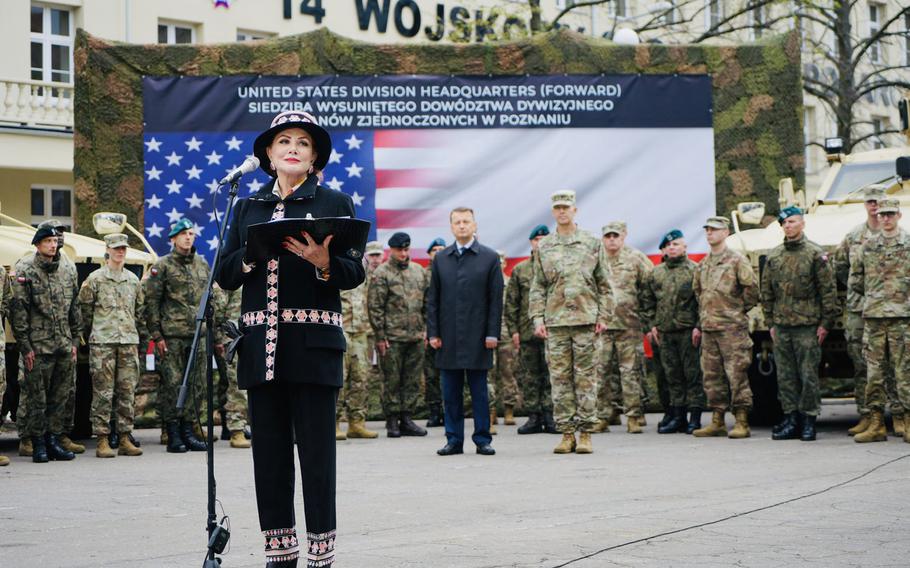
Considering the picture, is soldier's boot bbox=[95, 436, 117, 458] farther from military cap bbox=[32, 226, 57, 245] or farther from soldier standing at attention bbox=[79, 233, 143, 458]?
military cap bbox=[32, 226, 57, 245]

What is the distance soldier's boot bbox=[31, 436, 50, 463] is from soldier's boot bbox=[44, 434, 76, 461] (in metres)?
0.12

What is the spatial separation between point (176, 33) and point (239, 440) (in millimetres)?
18546

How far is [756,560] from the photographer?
5645mm

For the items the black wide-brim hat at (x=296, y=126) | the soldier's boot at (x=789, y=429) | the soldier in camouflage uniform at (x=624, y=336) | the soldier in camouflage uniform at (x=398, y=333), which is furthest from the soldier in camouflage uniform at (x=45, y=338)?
the black wide-brim hat at (x=296, y=126)

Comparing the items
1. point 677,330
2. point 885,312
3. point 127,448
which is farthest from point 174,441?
point 885,312

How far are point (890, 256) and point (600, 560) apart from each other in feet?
20.4

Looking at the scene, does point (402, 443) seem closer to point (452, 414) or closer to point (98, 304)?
point (452, 414)

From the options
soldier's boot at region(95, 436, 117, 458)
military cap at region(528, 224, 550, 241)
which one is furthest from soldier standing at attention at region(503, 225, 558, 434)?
A: soldier's boot at region(95, 436, 117, 458)

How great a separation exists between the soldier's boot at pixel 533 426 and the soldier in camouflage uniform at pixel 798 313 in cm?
250

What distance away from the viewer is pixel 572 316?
34.7 feet

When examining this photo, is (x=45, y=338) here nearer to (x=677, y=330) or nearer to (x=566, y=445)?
(x=566, y=445)

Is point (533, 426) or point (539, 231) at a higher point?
point (539, 231)

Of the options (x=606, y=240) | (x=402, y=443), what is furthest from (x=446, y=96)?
(x=402, y=443)

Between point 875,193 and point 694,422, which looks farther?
point 694,422
